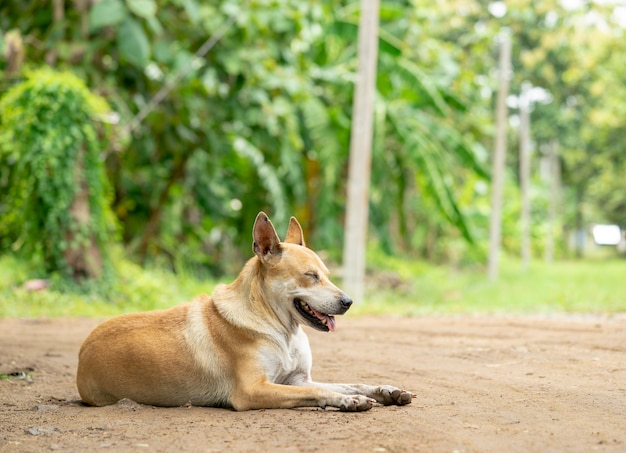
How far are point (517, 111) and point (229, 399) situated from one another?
36.4 m

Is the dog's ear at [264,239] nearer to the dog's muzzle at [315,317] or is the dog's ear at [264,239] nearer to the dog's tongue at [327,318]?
the dog's muzzle at [315,317]

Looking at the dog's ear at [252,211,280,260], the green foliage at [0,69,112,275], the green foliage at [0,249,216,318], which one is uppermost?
the green foliage at [0,69,112,275]

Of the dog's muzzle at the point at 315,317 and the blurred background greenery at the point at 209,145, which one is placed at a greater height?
the blurred background greenery at the point at 209,145

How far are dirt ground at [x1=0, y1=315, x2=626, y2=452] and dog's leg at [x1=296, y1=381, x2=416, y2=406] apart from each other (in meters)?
0.08

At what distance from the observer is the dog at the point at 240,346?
5383mm

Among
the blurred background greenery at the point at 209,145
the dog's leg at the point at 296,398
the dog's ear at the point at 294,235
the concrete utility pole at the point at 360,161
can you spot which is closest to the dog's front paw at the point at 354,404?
the dog's leg at the point at 296,398

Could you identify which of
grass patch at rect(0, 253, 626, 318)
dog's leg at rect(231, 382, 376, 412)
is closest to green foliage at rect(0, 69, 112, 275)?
grass patch at rect(0, 253, 626, 318)

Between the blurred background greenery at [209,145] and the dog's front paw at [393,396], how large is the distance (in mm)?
6742

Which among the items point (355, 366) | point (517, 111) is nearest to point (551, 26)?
point (517, 111)

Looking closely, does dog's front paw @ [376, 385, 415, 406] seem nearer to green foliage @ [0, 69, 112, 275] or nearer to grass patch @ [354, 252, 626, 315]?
grass patch @ [354, 252, 626, 315]

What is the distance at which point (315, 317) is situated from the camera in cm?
548

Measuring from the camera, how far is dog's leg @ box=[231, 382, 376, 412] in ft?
16.8

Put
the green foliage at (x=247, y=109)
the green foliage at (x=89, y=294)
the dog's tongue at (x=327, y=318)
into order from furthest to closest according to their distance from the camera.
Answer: the green foliage at (x=247, y=109), the green foliage at (x=89, y=294), the dog's tongue at (x=327, y=318)

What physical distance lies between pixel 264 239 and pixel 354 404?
3.77ft
